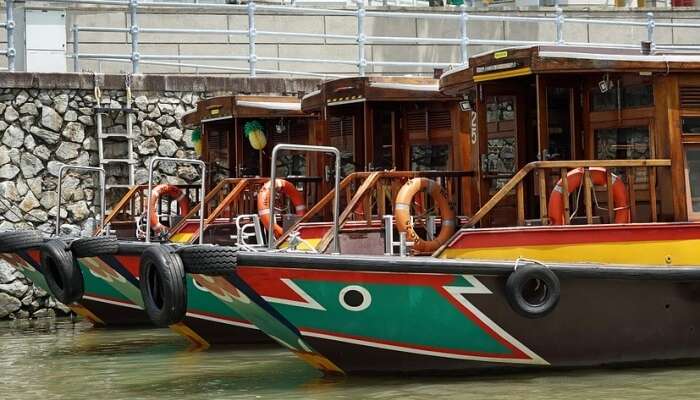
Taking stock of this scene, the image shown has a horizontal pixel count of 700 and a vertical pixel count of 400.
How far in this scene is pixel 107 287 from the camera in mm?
14719

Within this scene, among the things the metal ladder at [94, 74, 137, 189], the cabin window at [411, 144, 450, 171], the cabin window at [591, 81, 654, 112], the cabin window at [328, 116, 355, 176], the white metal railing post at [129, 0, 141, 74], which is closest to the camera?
the cabin window at [591, 81, 654, 112]

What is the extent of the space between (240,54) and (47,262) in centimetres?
762

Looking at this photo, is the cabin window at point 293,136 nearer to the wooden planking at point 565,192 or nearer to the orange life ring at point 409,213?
the orange life ring at point 409,213

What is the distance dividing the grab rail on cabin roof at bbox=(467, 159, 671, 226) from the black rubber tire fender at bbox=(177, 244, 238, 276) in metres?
1.80

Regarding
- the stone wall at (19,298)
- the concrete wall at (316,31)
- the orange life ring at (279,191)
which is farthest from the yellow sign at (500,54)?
the concrete wall at (316,31)

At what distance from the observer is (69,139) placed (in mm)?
17609

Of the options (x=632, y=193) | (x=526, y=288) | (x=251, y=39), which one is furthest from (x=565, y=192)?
(x=251, y=39)

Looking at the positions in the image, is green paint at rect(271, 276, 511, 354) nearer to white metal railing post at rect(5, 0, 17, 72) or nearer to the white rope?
the white rope

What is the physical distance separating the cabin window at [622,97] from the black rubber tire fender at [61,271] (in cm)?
510

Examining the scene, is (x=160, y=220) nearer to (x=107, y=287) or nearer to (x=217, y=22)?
(x=107, y=287)

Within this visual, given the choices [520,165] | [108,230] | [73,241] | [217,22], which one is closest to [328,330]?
[520,165]

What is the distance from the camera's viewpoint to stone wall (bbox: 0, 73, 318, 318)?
17.2 metres

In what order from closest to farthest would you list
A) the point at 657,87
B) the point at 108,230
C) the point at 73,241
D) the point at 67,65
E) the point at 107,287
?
the point at 657,87
the point at 73,241
the point at 107,287
the point at 108,230
the point at 67,65


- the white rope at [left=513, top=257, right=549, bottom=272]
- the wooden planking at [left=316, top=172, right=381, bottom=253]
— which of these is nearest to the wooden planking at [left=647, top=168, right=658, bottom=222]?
the white rope at [left=513, top=257, right=549, bottom=272]
